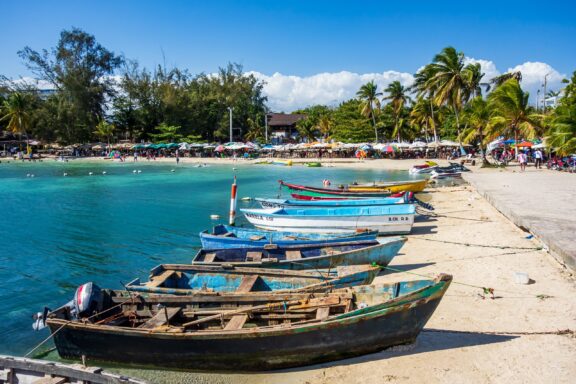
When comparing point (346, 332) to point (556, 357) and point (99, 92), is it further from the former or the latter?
point (99, 92)

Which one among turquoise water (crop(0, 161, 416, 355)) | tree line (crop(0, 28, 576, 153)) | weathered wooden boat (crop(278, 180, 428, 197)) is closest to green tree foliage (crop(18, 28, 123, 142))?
tree line (crop(0, 28, 576, 153))

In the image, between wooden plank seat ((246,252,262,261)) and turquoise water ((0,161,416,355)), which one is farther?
turquoise water ((0,161,416,355))

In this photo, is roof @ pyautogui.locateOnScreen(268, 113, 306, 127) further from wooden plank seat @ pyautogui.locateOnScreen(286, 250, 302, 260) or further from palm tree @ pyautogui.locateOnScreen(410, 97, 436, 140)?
wooden plank seat @ pyautogui.locateOnScreen(286, 250, 302, 260)

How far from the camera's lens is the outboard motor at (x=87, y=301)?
8.12 m

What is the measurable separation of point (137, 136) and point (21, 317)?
72575 mm

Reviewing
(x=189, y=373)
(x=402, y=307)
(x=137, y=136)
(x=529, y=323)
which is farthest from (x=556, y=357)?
(x=137, y=136)

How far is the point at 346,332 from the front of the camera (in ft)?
23.9

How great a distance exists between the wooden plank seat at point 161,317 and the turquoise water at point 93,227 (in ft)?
11.7

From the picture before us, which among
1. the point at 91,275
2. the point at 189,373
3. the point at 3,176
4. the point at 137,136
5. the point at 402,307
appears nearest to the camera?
the point at 402,307

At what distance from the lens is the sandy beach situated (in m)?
7.31

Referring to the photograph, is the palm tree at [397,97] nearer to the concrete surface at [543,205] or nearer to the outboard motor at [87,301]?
the concrete surface at [543,205]

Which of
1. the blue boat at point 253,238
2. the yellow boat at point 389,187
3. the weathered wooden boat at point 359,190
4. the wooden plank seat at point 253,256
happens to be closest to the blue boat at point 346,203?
the weathered wooden boat at point 359,190

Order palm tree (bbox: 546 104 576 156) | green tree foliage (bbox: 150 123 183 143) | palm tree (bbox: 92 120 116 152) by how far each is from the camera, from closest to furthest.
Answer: palm tree (bbox: 546 104 576 156), green tree foliage (bbox: 150 123 183 143), palm tree (bbox: 92 120 116 152)

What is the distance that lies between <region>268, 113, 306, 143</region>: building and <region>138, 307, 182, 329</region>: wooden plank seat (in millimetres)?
79768
